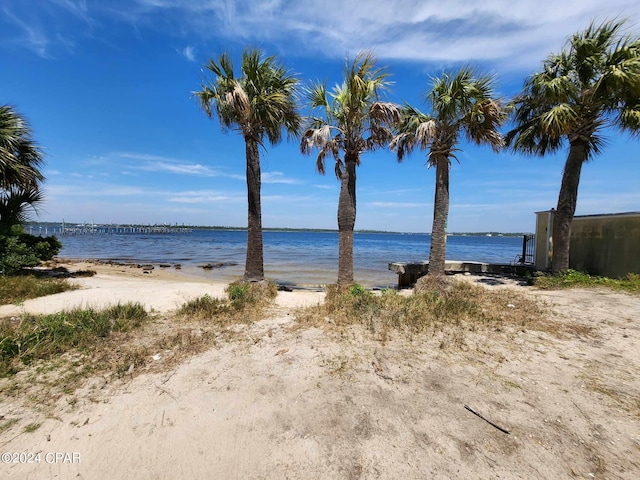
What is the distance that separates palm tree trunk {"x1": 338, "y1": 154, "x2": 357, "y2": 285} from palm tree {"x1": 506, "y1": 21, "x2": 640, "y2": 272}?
6621 mm

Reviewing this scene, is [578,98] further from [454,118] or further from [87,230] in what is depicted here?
[87,230]

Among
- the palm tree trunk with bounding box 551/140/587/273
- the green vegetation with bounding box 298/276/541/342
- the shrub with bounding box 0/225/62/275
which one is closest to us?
the green vegetation with bounding box 298/276/541/342

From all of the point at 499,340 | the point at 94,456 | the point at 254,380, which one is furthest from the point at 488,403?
the point at 94,456

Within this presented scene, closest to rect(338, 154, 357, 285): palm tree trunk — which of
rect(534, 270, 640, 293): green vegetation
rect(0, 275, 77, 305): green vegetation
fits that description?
rect(534, 270, 640, 293): green vegetation

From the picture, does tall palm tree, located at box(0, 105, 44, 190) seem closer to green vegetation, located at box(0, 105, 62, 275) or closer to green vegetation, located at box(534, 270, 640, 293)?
green vegetation, located at box(0, 105, 62, 275)

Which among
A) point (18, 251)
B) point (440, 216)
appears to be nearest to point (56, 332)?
point (18, 251)

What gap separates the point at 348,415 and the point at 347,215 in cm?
774

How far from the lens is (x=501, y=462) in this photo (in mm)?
2574

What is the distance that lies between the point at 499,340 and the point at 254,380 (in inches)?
162

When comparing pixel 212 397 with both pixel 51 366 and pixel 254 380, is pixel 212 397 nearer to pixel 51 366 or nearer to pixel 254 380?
pixel 254 380

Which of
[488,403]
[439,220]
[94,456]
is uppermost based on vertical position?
[439,220]

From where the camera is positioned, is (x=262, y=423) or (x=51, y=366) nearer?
(x=262, y=423)

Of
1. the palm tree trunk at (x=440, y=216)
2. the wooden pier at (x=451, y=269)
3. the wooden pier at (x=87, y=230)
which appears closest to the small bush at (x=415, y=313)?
the palm tree trunk at (x=440, y=216)

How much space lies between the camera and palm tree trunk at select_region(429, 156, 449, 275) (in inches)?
420
